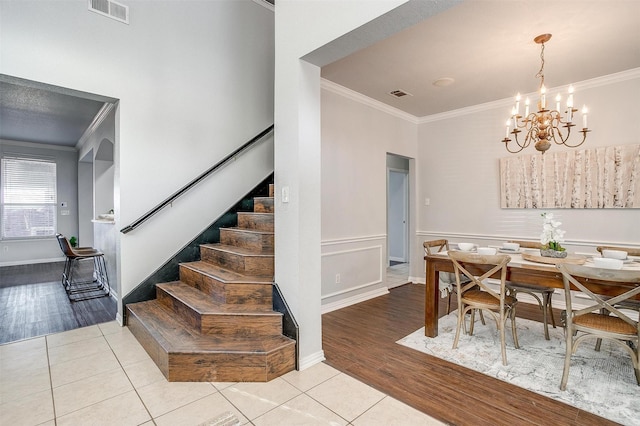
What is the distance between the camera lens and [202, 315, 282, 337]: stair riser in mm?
2506

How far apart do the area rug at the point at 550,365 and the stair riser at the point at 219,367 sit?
1.42 meters

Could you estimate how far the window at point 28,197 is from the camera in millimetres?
6727

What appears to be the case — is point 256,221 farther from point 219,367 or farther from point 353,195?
point 219,367

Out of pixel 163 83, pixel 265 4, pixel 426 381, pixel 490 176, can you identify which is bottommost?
pixel 426 381

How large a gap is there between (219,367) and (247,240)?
4.55 feet

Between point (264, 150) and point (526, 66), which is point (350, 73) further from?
point (526, 66)

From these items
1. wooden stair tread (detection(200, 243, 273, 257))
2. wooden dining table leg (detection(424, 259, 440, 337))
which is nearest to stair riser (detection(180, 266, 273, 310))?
wooden stair tread (detection(200, 243, 273, 257))

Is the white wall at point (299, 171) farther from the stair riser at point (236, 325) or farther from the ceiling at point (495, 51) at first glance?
the ceiling at point (495, 51)

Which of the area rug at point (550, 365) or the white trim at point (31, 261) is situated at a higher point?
the white trim at point (31, 261)

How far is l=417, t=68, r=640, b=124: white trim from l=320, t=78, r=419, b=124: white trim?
1.25ft

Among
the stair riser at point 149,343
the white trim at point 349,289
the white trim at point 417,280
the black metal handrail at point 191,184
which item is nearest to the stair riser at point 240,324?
the stair riser at point 149,343

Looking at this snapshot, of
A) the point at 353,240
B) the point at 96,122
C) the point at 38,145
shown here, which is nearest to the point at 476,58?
the point at 353,240

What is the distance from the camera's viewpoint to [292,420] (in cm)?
184

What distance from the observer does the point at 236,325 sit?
2.51 metres
